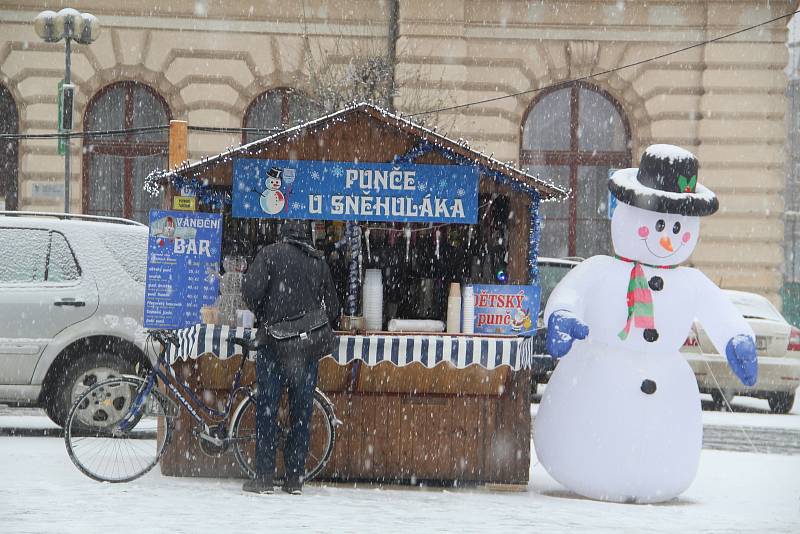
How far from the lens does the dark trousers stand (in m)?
9.20

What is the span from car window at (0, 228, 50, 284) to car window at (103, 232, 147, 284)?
54cm

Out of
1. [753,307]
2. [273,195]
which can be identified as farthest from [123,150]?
[273,195]

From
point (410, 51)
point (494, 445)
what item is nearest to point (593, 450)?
point (494, 445)

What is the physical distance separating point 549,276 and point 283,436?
6.63 meters

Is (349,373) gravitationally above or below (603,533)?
above

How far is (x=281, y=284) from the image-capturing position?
9.15 metres

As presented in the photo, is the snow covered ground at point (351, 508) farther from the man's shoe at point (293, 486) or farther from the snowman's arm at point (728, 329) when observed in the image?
the snowman's arm at point (728, 329)

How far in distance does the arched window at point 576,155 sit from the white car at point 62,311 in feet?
42.6

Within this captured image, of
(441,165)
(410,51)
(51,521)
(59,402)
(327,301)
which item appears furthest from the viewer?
(410,51)

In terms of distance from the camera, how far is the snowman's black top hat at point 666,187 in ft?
30.2

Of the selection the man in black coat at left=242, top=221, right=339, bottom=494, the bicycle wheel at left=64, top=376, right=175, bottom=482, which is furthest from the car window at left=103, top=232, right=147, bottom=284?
the man in black coat at left=242, top=221, right=339, bottom=494

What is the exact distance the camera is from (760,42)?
2373 centimetres

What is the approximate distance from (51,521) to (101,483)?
154 centimetres

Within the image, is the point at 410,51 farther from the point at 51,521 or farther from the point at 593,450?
the point at 51,521
